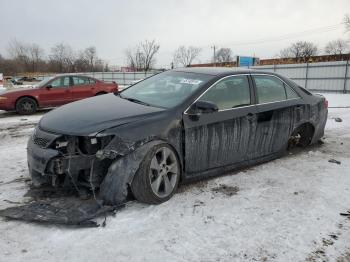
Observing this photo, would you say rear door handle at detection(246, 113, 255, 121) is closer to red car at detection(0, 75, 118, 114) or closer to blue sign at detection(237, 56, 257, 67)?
red car at detection(0, 75, 118, 114)

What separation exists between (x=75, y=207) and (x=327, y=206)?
8.90 feet

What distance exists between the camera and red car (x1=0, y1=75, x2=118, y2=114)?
37.6 ft

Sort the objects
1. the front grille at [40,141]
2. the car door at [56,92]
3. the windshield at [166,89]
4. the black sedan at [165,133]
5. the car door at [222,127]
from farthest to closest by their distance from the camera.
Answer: the car door at [56,92] < the windshield at [166,89] < the car door at [222,127] < the front grille at [40,141] < the black sedan at [165,133]

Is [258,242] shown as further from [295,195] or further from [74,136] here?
[74,136]

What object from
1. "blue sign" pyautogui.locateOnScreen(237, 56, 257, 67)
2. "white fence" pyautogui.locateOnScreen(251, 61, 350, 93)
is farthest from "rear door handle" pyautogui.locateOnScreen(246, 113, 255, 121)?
"blue sign" pyautogui.locateOnScreen(237, 56, 257, 67)

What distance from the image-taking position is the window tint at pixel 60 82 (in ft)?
39.8

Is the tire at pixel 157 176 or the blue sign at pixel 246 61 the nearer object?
the tire at pixel 157 176

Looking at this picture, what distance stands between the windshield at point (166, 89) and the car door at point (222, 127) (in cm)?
22

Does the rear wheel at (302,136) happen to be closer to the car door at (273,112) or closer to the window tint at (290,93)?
the car door at (273,112)

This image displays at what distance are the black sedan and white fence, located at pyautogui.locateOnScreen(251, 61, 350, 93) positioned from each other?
17999 millimetres

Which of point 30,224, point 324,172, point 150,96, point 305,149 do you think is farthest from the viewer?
point 305,149

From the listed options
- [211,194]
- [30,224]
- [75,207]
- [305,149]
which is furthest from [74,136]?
[305,149]

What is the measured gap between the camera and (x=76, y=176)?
348 centimetres

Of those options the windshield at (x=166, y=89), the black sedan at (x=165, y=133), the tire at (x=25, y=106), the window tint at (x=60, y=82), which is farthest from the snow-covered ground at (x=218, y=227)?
the window tint at (x=60, y=82)
